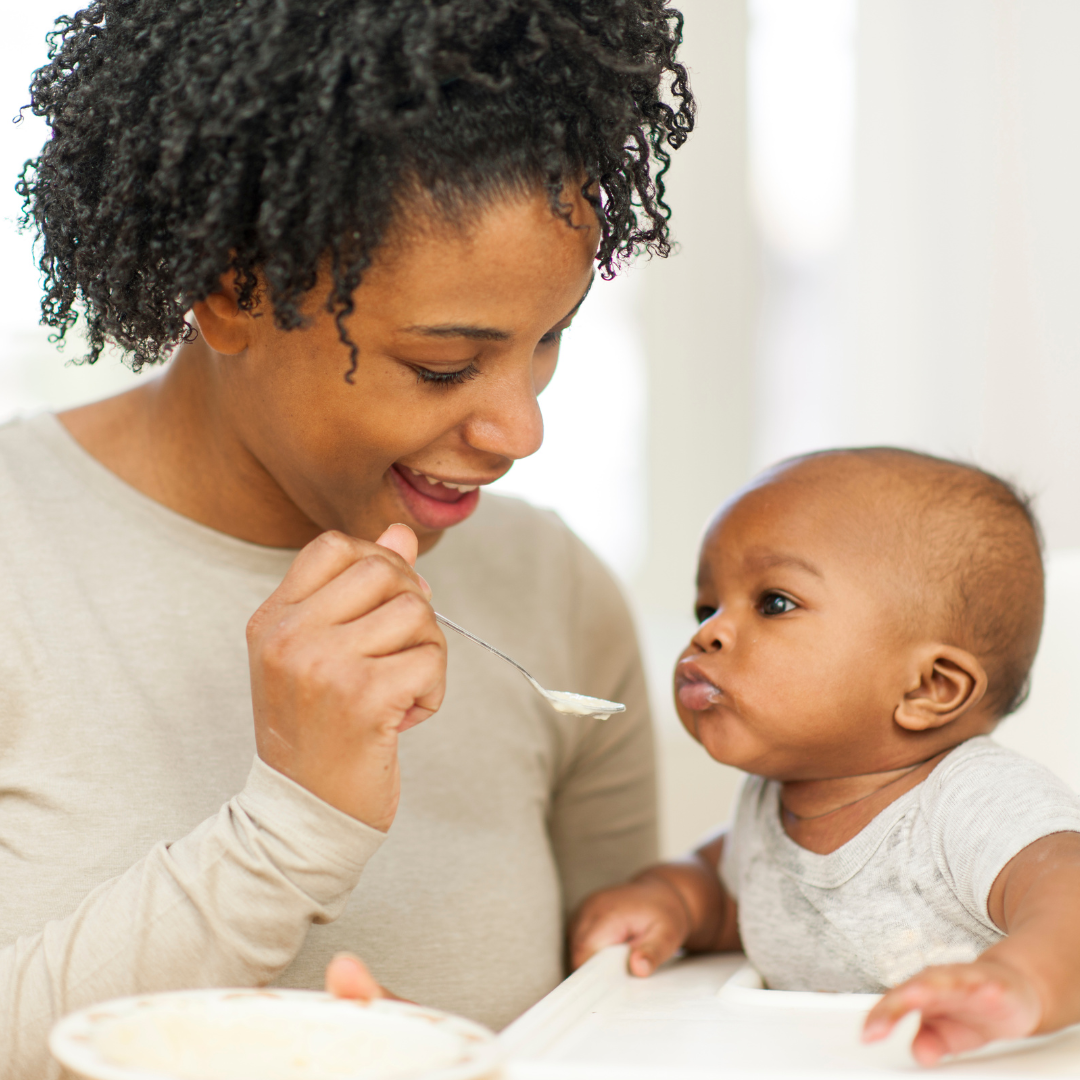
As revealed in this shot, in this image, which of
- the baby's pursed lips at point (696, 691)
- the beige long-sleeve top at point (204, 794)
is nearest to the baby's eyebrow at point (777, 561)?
the baby's pursed lips at point (696, 691)

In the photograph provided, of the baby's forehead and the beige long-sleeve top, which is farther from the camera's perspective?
the baby's forehead

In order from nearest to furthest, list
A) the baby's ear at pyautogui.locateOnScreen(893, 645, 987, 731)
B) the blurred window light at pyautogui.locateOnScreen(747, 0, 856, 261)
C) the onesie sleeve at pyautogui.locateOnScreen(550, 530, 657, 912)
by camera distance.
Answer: the baby's ear at pyautogui.locateOnScreen(893, 645, 987, 731)
the onesie sleeve at pyautogui.locateOnScreen(550, 530, 657, 912)
the blurred window light at pyautogui.locateOnScreen(747, 0, 856, 261)

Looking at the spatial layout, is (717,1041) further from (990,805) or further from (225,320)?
(225,320)

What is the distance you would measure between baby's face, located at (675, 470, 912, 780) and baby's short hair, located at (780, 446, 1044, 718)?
0.03 meters

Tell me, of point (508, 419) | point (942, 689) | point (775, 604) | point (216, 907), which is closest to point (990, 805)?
point (942, 689)

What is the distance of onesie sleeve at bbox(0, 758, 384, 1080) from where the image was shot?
0.72 m

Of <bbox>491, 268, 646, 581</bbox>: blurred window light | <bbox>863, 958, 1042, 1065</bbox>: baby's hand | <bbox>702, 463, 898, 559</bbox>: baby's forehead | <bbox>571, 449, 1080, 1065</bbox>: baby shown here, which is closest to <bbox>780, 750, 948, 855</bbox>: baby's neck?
<bbox>571, 449, 1080, 1065</bbox>: baby

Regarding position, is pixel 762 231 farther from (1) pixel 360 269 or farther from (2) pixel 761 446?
(1) pixel 360 269

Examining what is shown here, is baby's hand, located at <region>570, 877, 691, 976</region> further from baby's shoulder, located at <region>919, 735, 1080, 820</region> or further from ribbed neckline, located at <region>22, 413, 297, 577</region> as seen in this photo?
ribbed neckline, located at <region>22, 413, 297, 577</region>

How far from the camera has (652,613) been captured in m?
2.33

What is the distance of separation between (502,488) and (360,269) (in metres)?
1.53

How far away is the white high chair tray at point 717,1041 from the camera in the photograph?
634 millimetres

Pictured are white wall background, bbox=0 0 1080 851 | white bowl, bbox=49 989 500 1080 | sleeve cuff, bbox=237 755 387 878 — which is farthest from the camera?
white wall background, bbox=0 0 1080 851

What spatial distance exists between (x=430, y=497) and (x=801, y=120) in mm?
1471
